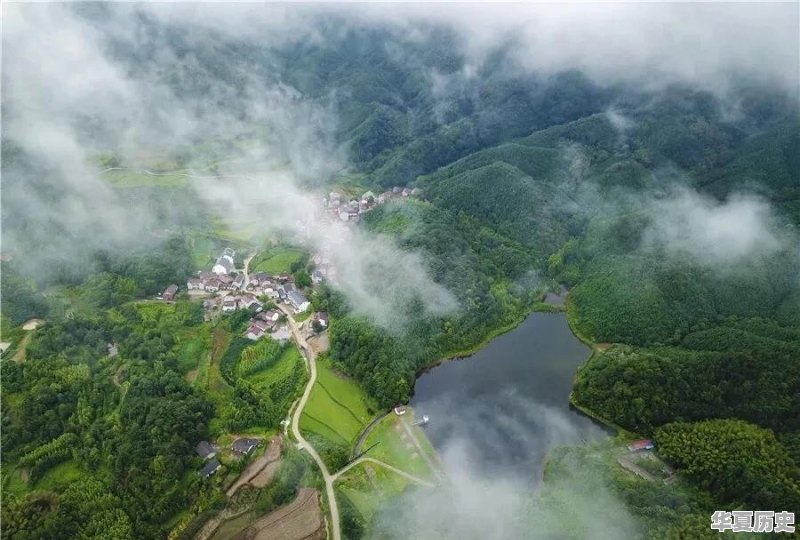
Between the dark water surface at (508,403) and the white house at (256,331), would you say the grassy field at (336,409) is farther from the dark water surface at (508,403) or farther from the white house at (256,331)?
the white house at (256,331)

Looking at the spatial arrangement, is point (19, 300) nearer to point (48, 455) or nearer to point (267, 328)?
point (48, 455)

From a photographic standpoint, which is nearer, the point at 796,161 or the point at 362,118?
the point at 796,161

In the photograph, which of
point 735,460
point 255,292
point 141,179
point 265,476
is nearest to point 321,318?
point 255,292

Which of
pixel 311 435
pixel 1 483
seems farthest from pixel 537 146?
pixel 1 483

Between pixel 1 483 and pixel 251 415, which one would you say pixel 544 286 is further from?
pixel 1 483

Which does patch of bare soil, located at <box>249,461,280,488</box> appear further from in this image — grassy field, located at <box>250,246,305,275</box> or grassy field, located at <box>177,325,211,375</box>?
grassy field, located at <box>250,246,305,275</box>

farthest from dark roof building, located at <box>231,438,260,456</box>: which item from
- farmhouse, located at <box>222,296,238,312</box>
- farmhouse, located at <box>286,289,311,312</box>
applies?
farmhouse, located at <box>222,296,238,312</box>

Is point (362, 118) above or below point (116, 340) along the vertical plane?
above
